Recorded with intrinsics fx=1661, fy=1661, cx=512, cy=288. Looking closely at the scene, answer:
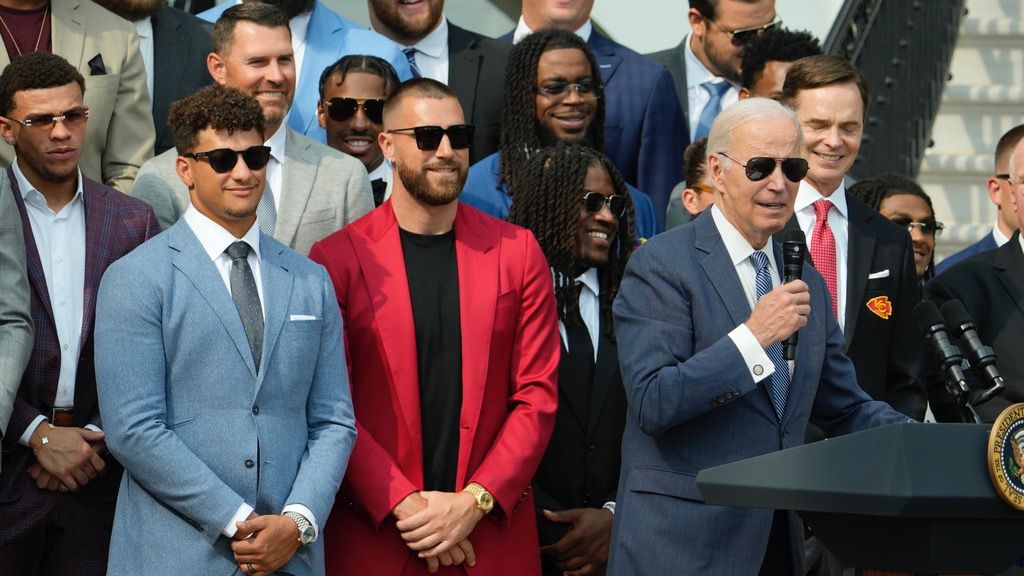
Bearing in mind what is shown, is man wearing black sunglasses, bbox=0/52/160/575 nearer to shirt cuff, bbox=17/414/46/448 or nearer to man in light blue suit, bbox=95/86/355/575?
shirt cuff, bbox=17/414/46/448

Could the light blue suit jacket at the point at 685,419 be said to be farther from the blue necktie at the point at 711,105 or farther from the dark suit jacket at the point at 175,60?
the blue necktie at the point at 711,105

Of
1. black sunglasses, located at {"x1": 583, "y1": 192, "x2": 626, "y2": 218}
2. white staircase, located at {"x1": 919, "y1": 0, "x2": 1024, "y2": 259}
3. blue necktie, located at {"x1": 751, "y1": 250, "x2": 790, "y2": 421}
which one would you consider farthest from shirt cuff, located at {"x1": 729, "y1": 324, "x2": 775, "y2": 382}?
white staircase, located at {"x1": 919, "y1": 0, "x2": 1024, "y2": 259}

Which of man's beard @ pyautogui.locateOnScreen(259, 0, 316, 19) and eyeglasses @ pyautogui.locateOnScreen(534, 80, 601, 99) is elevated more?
man's beard @ pyautogui.locateOnScreen(259, 0, 316, 19)

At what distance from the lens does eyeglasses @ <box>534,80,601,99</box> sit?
7445 millimetres

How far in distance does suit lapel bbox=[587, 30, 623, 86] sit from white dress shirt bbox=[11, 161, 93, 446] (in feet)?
10.1

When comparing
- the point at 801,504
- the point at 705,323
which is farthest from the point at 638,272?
the point at 801,504

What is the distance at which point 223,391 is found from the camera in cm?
512

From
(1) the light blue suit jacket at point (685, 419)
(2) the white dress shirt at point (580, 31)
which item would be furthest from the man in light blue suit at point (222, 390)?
(2) the white dress shirt at point (580, 31)

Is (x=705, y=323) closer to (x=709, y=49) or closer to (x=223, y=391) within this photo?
(x=223, y=391)

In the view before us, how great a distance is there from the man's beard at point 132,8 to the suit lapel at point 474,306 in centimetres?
234

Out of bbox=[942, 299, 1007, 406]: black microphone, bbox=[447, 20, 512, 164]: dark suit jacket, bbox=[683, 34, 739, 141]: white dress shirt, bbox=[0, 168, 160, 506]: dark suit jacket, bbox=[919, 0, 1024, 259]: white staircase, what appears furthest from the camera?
bbox=[919, 0, 1024, 259]: white staircase

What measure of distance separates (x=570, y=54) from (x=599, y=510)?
2332 mm

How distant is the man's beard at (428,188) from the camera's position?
593 cm

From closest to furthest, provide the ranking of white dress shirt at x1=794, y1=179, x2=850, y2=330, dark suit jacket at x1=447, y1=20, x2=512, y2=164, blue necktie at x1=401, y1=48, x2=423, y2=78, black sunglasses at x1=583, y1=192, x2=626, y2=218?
white dress shirt at x1=794, y1=179, x2=850, y2=330
black sunglasses at x1=583, y1=192, x2=626, y2=218
dark suit jacket at x1=447, y1=20, x2=512, y2=164
blue necktie at x1=401, y1=48, x2=423, y2=78
